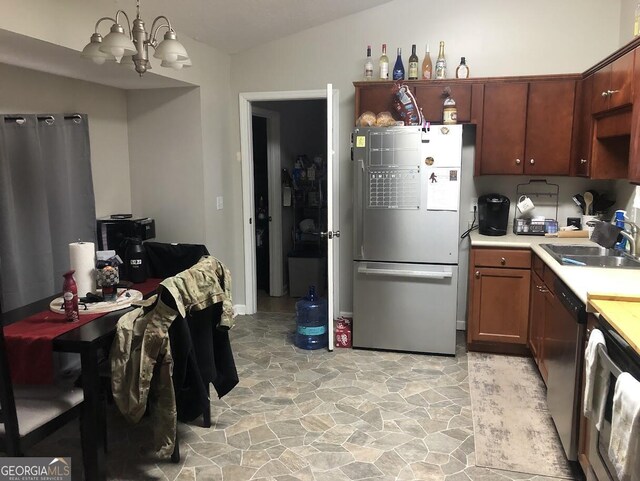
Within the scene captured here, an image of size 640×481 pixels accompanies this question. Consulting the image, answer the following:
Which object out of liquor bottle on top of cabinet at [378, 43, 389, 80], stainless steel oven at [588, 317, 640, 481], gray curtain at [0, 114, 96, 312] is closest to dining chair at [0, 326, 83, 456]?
gray curtain at [0, 114, 96, 312]

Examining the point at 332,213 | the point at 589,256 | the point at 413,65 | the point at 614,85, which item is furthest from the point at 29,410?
the point at 614,85

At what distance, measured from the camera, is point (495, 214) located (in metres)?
3.97

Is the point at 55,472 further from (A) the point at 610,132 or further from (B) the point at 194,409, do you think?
(A) the point at 610,132

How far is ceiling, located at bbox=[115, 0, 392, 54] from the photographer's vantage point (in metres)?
3.32

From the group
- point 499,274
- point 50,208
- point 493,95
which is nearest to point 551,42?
point 493,95

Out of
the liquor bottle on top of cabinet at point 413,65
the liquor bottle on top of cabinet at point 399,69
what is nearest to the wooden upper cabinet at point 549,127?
the liquor bottle on top of cabinet at point 413,65

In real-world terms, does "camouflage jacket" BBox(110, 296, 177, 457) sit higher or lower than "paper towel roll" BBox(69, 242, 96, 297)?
lower

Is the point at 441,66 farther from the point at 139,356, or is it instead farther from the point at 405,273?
the point at 139,356

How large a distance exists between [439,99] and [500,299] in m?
1.59

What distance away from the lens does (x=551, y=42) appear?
3.86 meters

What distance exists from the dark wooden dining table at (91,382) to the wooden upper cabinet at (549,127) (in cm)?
316

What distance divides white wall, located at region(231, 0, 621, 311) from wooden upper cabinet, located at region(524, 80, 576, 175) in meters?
0.25

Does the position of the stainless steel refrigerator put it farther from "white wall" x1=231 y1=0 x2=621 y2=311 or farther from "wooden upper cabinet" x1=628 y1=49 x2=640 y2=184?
"wooden upper cabinet" x1=628 y1=49 x2=640 y2=184

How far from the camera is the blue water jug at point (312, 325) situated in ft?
13.2
